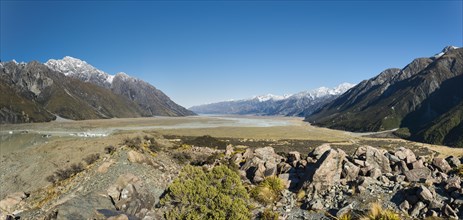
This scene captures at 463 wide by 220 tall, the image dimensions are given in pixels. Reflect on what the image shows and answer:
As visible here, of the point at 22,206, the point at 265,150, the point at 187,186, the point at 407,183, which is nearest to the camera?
the point at 187,186

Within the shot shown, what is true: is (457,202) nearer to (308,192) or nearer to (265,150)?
(308,192)

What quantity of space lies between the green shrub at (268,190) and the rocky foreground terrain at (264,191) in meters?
0.07

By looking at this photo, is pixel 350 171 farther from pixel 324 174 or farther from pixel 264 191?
pixel 264 191

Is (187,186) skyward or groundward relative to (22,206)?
skyward

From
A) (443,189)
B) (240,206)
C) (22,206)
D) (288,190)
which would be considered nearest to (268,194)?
(288,190)

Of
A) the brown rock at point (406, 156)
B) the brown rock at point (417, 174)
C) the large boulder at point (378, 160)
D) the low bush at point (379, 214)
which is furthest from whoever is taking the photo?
the brown rock at point (406, 156)

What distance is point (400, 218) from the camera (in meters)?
18.8

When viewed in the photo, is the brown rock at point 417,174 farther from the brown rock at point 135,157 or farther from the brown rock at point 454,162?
the brown rock at point 135,157

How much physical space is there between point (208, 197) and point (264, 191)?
5.31 metres

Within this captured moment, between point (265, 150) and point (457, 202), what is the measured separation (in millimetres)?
18571

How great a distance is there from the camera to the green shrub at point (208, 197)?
753 inches

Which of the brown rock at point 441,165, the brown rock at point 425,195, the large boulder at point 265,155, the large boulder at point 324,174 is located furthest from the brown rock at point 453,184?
the large boulder at point 265,155

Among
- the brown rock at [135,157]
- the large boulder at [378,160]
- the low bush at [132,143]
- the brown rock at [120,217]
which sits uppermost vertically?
the low bush at [132,143]

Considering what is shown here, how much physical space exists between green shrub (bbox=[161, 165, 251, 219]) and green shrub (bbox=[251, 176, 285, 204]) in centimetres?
191
